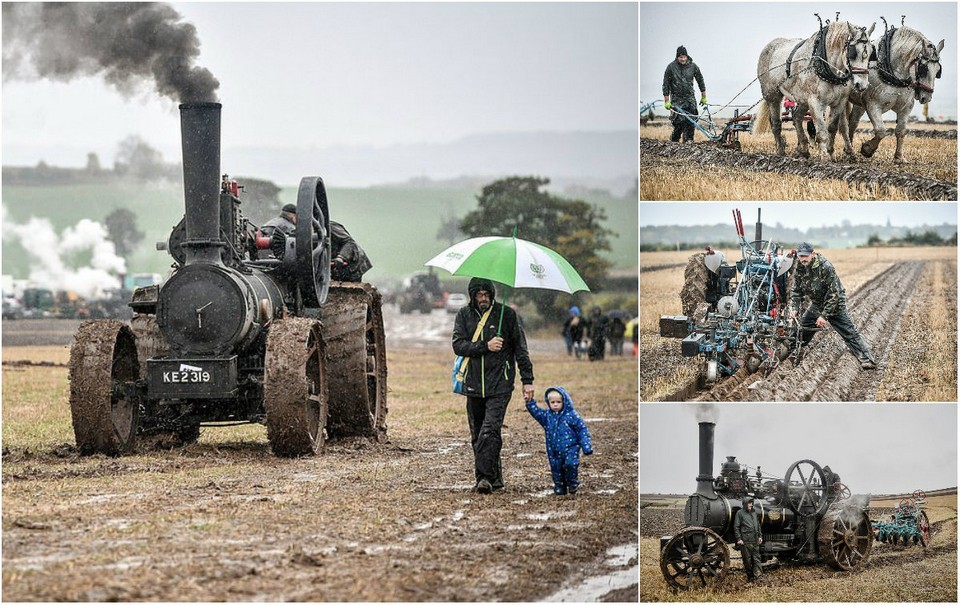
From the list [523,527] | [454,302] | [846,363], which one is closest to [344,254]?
[523,527]

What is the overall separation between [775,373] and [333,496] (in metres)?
3.46

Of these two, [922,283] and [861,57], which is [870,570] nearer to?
[922,283]

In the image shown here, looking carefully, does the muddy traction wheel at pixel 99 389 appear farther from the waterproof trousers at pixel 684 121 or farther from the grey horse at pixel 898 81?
the grey horse at pixel 898 81

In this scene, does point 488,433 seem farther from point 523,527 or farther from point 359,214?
point 359,214

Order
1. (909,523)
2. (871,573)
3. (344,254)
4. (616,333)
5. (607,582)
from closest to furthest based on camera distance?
1. (607,582)
2. (909,523)
3. (871,573)
4. (344,254)
5. (616,333)

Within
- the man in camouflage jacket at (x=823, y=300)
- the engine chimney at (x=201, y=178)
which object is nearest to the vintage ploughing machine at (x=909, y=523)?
the man in camouflage jacket at (x=823, y=300)

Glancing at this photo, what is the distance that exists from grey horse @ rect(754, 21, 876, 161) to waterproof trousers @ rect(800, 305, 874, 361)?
1.09 metres

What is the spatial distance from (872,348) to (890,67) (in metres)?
1.95

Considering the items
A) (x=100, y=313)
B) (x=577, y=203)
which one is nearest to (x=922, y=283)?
(x=100, y=313)

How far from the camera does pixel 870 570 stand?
10211 mm

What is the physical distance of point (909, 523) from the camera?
10078 mm

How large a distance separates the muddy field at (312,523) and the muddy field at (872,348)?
1.25m

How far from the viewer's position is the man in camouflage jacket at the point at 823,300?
32.8ft

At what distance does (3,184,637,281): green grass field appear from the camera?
3866 centimetres
